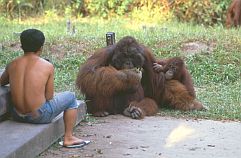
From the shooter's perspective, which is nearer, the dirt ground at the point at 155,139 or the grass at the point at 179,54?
the dirt ground at the point at 155,139

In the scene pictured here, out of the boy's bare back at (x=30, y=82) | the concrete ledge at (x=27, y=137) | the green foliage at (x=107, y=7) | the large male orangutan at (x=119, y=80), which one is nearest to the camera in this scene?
the concrete ledge at (x=27, y=137)

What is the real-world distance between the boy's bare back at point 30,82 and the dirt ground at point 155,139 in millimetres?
430

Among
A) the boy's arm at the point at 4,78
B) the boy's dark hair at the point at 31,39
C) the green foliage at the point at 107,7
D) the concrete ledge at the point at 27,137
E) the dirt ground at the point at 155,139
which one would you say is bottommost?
the dirt ground at the point at 155,139

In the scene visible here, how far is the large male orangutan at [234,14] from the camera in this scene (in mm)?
13344

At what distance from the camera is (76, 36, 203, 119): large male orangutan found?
5.94m

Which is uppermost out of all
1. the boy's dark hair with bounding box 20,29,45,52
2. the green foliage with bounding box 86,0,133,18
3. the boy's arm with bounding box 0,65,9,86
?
the boy's dark hair with bounding box 20,29,45,52

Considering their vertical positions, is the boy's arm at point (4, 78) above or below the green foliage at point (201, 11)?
above

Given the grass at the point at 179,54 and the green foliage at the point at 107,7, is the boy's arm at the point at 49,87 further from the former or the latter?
the green foliage at the point at 107,7

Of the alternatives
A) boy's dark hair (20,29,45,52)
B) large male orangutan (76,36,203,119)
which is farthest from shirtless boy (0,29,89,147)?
large male orangutan (76,36,203,119)

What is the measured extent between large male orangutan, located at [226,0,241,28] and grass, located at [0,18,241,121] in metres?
2.40

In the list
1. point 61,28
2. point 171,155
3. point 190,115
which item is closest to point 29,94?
point 171,155

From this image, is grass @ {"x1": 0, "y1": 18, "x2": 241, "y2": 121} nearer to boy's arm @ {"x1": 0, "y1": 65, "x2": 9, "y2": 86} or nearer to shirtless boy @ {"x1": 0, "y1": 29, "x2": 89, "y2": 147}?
shirtless boy @ {"x1": 0, "y1": 29, "x2": 89, "y2": 147}

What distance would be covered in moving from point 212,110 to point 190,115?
0.33m

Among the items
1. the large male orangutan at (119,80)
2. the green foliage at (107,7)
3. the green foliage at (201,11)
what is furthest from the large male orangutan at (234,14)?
the large male orangutan at (119,80)
